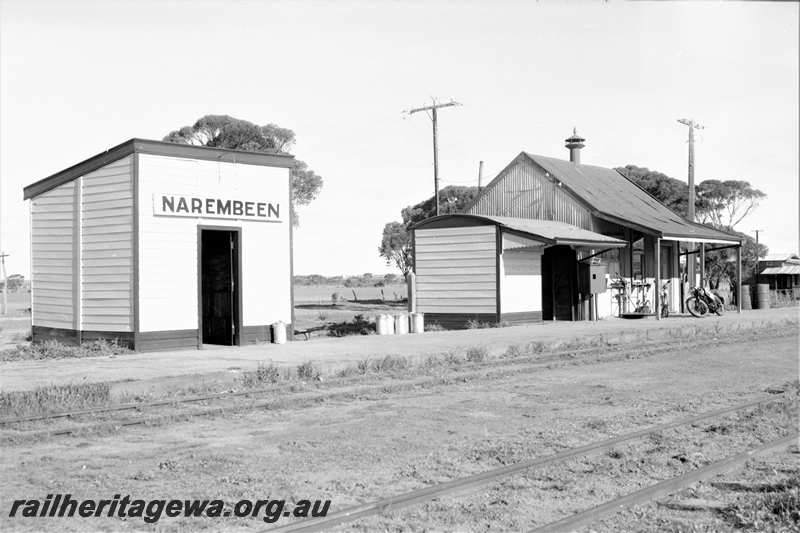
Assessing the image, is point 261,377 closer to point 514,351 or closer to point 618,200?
point 514,351

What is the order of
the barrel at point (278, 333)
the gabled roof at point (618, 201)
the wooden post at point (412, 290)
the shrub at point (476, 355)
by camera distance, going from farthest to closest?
the gabled roof at point (618, 201) < the wooden post at point (412, 290) < the barrel at point (278, 333) < the shrub at point (476, 355)

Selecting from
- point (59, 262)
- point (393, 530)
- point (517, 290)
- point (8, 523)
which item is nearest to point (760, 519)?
point (393, 530)

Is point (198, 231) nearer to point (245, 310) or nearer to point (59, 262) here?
point (245, 310)

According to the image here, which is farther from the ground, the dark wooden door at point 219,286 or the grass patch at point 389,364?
the dark wooden door at point 219,286

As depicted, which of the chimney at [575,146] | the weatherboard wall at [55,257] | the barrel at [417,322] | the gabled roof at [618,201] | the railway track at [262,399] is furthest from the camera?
the chimney at [575,146]

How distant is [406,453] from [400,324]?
597 inches

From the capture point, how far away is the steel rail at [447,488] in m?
5.54

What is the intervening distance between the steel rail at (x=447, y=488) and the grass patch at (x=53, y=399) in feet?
18.6

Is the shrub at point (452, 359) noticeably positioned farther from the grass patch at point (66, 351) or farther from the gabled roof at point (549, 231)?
the gabled roof at point (549, 231)

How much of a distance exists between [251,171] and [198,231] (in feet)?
6.73

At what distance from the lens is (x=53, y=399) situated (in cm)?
1061

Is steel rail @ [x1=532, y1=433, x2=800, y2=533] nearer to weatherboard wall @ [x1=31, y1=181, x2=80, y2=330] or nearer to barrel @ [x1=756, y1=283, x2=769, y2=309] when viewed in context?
weatherboard wall @ [x1=31, y1=181, x2=80, y2=330]
